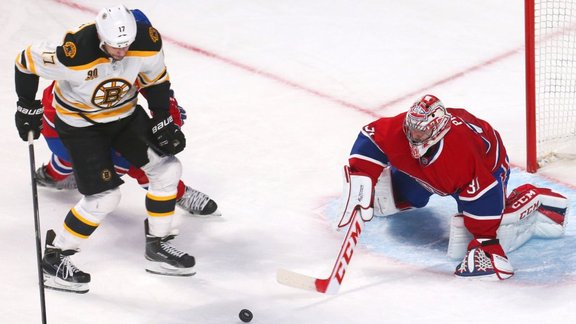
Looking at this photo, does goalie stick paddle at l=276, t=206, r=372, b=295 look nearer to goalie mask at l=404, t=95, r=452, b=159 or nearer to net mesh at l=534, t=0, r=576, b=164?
goalie mask at l=404, t=95, r=452, b=159

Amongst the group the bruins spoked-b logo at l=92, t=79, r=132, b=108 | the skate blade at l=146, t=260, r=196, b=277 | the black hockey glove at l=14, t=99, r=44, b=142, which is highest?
the bruins spoked-b logo at l=92, t=79, r=132, b=108

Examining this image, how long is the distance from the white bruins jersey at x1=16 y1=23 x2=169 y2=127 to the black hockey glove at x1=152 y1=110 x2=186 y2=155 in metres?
0.10

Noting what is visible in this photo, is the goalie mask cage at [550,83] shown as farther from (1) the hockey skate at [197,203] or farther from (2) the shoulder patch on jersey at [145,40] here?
(2) the shoulder patch on jersey at [145,40]

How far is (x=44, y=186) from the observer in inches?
199

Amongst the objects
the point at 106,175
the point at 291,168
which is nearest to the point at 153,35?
the point at 106,175

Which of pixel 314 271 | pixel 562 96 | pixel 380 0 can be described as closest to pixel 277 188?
pixel 314 271

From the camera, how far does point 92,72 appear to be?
165 inches

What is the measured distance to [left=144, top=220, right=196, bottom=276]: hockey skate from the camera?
4.48 metres

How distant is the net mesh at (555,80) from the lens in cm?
536

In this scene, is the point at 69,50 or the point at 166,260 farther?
the point at 166,260

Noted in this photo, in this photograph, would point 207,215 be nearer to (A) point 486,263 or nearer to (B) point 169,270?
(B) point 169,270

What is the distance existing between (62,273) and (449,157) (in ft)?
4.56

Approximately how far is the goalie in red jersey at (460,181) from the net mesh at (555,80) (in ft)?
2.19

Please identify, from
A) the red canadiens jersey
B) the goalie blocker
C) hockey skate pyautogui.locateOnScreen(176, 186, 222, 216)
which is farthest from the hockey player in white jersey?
the goalie blocker
